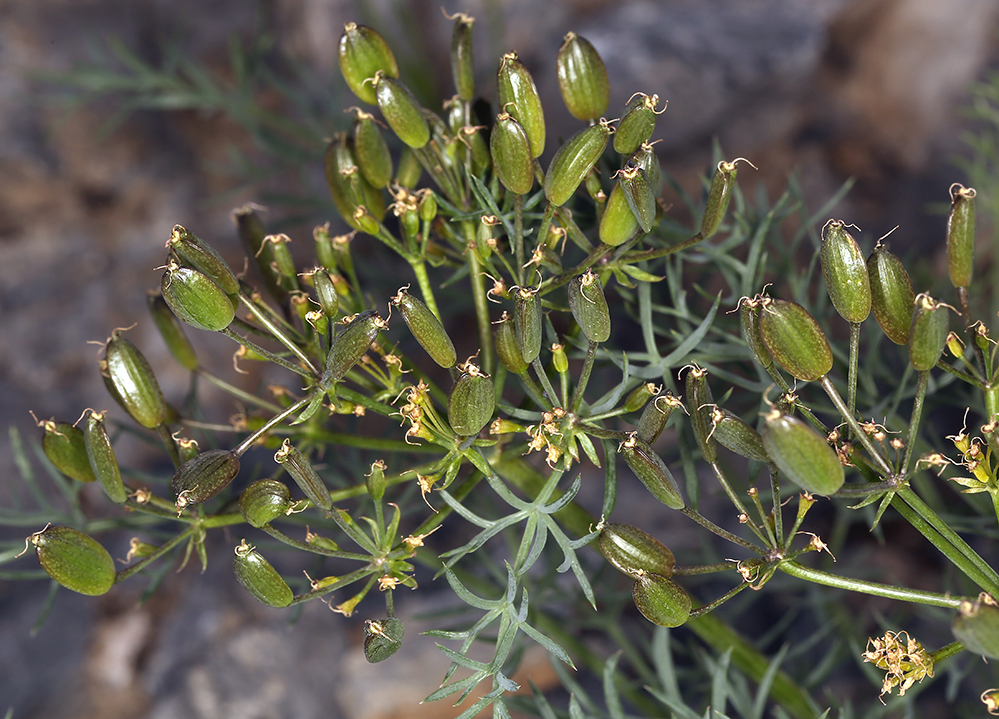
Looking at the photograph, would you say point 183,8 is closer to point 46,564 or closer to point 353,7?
point 353,7

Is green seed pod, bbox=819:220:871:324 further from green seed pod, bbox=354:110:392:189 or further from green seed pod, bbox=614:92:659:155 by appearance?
green seed pod, bbox=354:110:392:189

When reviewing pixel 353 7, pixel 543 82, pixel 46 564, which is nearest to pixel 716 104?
pixel 543 82

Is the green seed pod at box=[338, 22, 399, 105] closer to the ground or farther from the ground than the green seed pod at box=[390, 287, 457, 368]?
farther from the ground

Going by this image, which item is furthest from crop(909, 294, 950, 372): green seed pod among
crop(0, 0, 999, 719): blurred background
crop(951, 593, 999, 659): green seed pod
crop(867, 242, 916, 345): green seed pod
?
crop(0, 0, 999, 719): blurred background

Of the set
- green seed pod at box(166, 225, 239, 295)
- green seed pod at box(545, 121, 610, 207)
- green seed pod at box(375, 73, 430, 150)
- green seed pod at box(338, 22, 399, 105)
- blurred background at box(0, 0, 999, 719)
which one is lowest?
Answer: blurred background at box(0, 0, 999, 719)

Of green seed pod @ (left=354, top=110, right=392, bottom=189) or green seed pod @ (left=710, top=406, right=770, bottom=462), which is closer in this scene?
green seed pod @ (left=710, top=406, right=770, bottom=462)

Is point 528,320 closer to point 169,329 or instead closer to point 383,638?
point 383,638

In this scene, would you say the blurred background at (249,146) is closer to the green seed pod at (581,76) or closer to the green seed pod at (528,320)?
the green seed pod at (581,76)
